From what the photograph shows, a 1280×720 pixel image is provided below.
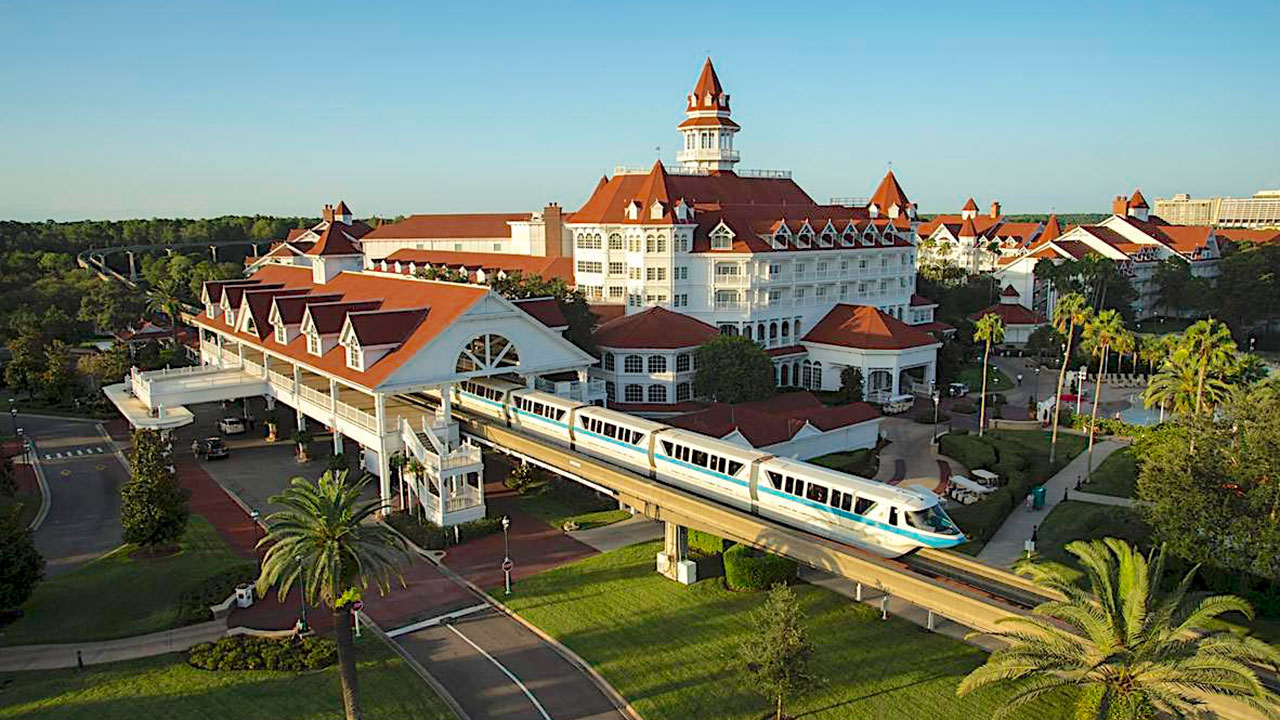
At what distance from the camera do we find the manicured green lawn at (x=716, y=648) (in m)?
25.4

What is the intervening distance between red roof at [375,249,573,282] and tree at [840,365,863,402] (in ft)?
92.2

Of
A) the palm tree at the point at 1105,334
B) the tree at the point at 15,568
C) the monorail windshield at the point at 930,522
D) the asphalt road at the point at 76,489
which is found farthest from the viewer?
the palm tree at the point at 1105,334

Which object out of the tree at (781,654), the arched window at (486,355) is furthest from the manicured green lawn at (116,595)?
the tree at (781,654)

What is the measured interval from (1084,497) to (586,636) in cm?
3120

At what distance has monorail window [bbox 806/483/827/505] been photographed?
30344mm

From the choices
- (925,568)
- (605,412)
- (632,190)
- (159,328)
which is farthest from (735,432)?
(159,328)

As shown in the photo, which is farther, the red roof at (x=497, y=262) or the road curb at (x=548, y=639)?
the red roof at (x=497, y=262)

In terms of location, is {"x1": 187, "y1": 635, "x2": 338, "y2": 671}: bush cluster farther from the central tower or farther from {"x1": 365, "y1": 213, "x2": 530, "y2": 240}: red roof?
{"x1": 365, "y1": 213, "x2": 530, "y2": 240}: red roof

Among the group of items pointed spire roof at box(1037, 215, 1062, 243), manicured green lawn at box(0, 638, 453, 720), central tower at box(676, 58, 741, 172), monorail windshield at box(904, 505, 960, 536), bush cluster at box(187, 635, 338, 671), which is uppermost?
central tower at box(676, 58, 741, 172)

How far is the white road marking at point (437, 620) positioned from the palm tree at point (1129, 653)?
18480mm

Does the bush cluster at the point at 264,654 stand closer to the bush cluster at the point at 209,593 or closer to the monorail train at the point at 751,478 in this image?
the bush cluster at the point at 209,593

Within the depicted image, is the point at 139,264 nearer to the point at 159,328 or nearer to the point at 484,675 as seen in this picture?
the point at 159,328

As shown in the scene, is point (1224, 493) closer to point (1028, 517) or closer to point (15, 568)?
point (1028, 517)

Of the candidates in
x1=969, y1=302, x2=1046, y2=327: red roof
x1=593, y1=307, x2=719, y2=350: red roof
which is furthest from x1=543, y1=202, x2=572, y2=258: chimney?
x1=969, y1=302, x2=1046, y2=327: red roof
